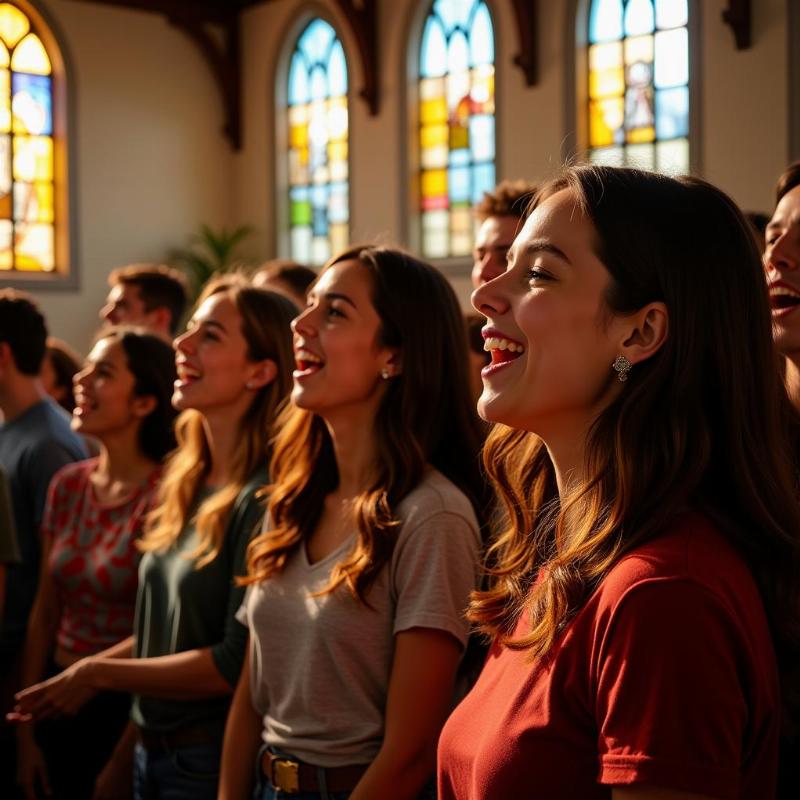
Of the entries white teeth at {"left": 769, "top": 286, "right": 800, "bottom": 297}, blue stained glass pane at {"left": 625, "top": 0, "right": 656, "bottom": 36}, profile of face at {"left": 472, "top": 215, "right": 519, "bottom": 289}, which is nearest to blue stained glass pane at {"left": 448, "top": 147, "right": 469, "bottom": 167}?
blue stained glass pane at {"left": 625, "top": 0, "right": 656, "bottom": 36}

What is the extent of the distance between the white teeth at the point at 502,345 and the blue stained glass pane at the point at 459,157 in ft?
32.9

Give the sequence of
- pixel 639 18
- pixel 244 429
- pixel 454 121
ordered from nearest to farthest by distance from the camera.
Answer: pixel 244 429 → pixel 639 18 → pixel 454 121

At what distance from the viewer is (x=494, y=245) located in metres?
3.47

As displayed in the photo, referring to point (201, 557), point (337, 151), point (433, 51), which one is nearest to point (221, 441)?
point (201, 557)

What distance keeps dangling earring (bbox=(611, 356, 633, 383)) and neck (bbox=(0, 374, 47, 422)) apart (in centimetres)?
292

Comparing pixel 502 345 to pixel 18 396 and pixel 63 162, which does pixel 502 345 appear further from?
pixel 63 162

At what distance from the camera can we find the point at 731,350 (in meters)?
1.33

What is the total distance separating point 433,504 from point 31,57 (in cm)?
1167

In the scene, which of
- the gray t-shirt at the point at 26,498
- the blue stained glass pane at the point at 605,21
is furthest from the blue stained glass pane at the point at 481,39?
the gray t-shirt at the point at 26,498

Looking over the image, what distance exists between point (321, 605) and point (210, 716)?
665mm

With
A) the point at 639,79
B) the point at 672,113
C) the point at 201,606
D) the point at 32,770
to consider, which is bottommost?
the point at 32,770

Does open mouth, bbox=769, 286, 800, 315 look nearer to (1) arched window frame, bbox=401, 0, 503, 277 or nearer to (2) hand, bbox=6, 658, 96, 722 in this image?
(2) hand, bbox=6, 658, 96, 722

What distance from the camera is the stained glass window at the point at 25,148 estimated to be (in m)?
12.2

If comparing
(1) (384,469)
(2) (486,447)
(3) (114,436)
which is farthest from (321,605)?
(3) (114,436)
